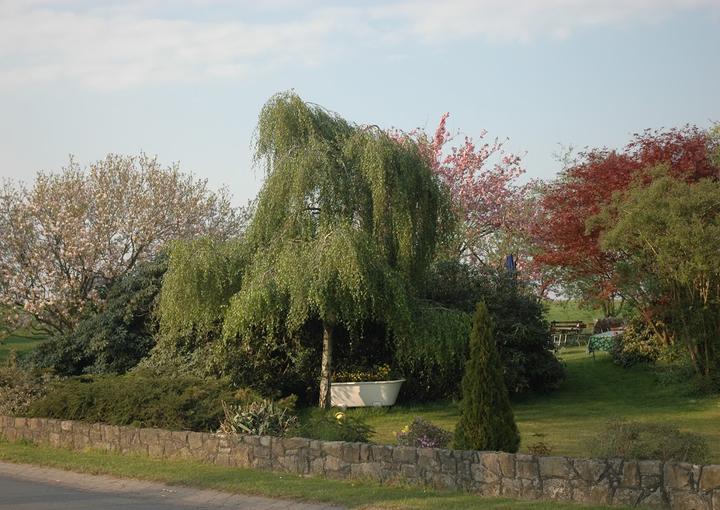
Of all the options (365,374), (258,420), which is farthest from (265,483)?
(365,374)

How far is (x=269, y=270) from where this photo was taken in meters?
20.3

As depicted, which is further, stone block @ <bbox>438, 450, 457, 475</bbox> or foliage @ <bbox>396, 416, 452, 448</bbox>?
foliage @ <bbox>396, 416, 452, 448</bbox>

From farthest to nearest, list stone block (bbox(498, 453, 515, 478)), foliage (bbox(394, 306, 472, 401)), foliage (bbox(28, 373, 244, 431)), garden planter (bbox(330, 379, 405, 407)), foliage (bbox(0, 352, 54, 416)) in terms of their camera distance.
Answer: garden planter (bbox(330, 379, 405, 407))
foliage (bbox(394, 306, 472, 401))
foliage (bbox(0, 352, 54, 416))
foliage (bbox(28, 373, 244, 431))
stone block (bbox(498, 453, 515, 478))

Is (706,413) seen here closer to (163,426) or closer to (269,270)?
(269,270)

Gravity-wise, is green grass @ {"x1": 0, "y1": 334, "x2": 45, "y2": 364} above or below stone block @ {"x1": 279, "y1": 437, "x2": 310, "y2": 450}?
above

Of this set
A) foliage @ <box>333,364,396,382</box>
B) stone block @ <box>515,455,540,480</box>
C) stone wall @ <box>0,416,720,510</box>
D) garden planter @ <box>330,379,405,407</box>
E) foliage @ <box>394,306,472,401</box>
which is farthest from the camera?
foliage @ <box>333,364,396,382</box>

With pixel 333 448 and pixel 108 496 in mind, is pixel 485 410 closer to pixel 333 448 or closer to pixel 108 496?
pixel 333 448

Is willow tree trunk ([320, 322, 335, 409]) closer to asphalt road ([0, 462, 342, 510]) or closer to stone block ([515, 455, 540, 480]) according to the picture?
asphalt road ([0, 462, 342, 510])

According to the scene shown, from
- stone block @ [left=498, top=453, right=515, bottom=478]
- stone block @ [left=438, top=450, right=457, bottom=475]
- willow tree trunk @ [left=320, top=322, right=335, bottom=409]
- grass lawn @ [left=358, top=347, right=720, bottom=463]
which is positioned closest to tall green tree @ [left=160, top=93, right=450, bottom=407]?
willow tree trunk @ [left=320, top=322, right=335, bottom=409]

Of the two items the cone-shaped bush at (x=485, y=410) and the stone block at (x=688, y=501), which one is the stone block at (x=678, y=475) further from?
the cone-shaped bush at (x=485, y=410)

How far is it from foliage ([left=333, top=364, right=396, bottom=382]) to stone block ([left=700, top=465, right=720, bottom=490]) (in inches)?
511

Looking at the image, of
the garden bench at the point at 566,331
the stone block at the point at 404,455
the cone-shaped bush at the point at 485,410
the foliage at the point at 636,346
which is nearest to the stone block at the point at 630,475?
the cone-shaped bush at the point at 485,410

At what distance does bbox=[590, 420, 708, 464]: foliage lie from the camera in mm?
11367

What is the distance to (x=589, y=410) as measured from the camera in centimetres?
2166
